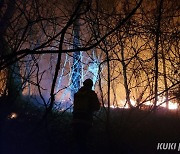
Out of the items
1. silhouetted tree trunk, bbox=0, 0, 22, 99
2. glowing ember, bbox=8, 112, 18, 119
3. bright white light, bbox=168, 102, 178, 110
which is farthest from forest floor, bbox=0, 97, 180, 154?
bright white light, bbox=168, 102, 178, 110

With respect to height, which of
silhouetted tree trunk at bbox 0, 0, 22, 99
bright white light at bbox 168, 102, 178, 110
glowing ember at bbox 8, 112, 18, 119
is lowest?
glowing ember at bbox 8, 112, 18, 119

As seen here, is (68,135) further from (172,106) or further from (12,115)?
(172,106)

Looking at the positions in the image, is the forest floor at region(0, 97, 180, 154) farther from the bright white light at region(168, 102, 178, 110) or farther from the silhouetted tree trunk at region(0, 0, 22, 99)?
the bright white light at region(168, 102, 178, 110)

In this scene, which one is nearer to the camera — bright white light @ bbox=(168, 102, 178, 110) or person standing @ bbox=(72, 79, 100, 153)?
person standing @ bbox=(72, 79, 100, 153)

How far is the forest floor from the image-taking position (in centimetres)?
830

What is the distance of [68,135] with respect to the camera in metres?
9.31

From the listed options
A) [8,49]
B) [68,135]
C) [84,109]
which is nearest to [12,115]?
[68,135]

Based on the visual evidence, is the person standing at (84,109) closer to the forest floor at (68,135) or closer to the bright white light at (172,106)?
the forest floor at (68,135)

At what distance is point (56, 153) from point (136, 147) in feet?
7.57

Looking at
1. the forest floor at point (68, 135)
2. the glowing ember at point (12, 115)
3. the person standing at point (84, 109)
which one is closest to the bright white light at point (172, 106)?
the forest floor at point (68, 135)

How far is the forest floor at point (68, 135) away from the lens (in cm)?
830

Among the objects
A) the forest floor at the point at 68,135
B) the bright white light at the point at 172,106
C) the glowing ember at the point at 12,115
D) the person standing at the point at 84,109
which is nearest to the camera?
the person standing at the point at 84,109

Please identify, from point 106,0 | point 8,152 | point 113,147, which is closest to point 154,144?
point 113,147

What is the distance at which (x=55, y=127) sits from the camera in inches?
390
